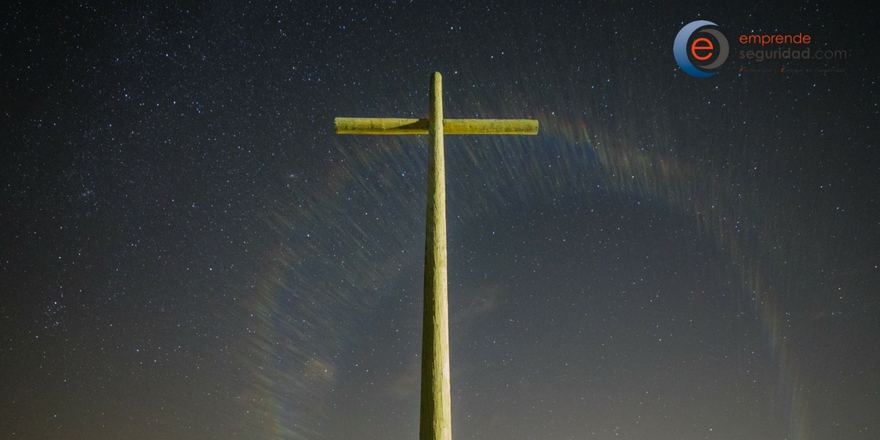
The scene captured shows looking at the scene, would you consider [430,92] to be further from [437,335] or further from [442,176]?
[437,335]

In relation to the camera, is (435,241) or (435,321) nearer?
(435,321)

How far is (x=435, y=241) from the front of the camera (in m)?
3.73

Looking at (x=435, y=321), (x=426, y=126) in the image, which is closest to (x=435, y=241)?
(x=435, y=321)

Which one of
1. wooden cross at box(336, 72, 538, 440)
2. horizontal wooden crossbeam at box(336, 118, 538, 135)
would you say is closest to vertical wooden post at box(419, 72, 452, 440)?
wooden cross at box(336, 72, 538, 440)

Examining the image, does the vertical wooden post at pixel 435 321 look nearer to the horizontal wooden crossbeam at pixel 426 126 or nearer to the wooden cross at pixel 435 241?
the wooden cross at pixel 435 241

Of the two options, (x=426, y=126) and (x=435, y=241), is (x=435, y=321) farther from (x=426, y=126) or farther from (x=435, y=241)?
(x=426, y=126)

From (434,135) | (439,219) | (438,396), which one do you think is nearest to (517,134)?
(434,135)

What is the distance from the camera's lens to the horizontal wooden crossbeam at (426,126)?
445cm

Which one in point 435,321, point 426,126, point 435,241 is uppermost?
point 426,126

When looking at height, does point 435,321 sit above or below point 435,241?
below

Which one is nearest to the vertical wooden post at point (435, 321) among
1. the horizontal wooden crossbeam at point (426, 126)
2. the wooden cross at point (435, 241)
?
the wooden cross at point (435, 241)

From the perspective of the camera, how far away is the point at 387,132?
4.51 m

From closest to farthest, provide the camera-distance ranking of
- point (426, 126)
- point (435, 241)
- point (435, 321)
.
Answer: point (435, 321) < point (435, 241) < point (426, 126)

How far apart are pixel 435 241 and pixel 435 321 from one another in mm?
507
